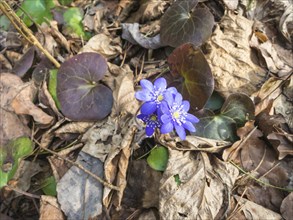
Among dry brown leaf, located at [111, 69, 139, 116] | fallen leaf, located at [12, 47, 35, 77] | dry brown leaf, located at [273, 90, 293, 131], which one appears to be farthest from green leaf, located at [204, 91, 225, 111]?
fallen leaf, located at [12, 47, 35, 77]

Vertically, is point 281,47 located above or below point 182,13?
below

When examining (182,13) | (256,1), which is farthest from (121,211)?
(256,1)

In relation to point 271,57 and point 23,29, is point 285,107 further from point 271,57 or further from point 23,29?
point 23,29

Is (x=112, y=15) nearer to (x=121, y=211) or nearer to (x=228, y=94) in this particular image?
(x=228, y=94)

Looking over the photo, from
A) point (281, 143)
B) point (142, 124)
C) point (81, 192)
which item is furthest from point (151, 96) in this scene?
point (281, 143)

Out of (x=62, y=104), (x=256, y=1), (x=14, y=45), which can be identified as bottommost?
(x=256, y=1)

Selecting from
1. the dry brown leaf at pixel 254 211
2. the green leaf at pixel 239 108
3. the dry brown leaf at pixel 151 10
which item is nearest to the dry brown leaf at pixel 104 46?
the dry brown leaf at pixel 151 10
